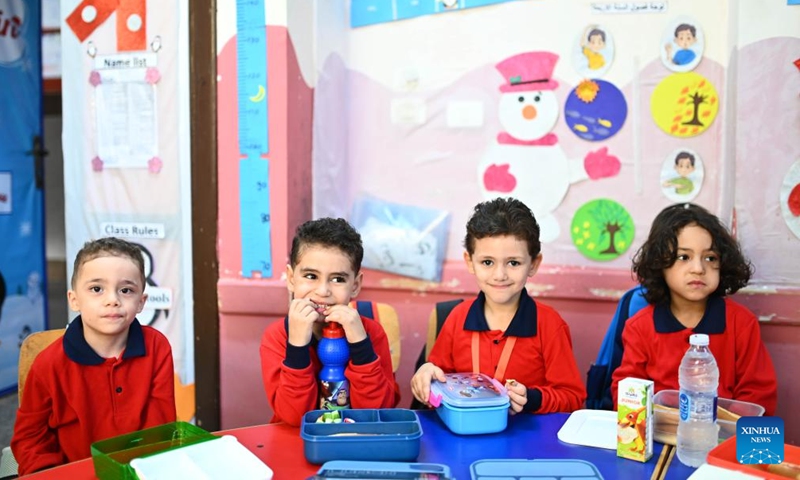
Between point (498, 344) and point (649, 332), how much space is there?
588 mm

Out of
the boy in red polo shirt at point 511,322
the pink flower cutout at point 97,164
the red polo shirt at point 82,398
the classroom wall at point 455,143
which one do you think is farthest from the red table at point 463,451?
the pink flower cutout at point 97,164

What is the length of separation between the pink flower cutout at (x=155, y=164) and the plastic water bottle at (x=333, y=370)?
5.61ft

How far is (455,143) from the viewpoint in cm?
332

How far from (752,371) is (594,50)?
5.18ft

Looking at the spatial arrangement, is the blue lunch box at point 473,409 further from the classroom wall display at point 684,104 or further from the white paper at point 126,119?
the white paper at point 126,119

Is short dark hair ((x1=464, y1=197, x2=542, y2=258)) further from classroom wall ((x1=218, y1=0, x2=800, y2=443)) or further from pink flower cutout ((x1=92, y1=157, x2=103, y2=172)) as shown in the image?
pink flower cutout ((x1=92, y1=157, x2=103, y2=172))

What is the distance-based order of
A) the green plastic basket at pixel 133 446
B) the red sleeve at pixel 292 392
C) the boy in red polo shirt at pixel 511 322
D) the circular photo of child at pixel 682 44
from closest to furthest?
1. the green plastic basket at pixel 133 446
2. the red sleeve at pixel 292 392
3. the boy in red polo shirt at pixel 511 322
4. the circular photo of child at pixel 682 44

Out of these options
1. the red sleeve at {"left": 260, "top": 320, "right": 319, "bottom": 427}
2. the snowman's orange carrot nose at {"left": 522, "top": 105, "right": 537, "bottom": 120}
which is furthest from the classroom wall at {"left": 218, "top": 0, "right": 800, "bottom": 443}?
the red sleeve at {"left": 260, "top": 320, "right": 319, "bottom": 427}

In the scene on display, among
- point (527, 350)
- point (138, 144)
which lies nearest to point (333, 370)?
point (527, 350)

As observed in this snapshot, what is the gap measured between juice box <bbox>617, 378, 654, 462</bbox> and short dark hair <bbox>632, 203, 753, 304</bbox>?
3.11ft

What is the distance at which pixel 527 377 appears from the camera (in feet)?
7.30

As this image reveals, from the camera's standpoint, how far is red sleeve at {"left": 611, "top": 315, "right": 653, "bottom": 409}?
7.77ft

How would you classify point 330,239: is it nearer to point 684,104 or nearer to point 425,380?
point 425,380

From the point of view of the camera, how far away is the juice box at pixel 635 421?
158cm
